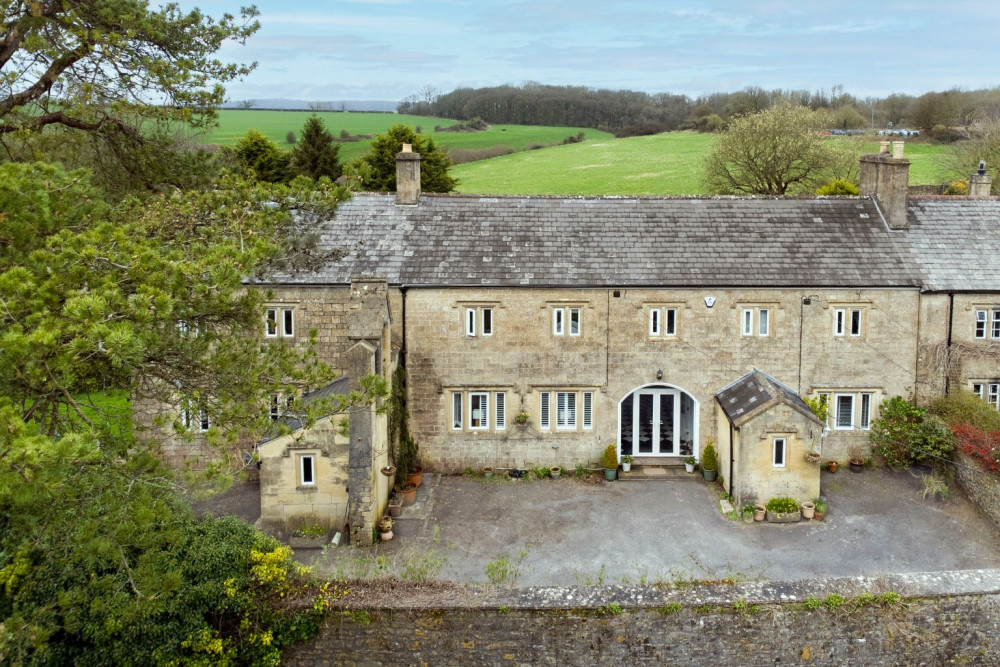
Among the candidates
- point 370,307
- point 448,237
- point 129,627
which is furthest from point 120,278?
point 448,237

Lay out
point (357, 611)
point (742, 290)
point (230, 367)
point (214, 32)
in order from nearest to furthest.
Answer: point (230, 367), point (357, 611), point (214, 32), point (742, 290)

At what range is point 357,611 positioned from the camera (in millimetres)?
14430

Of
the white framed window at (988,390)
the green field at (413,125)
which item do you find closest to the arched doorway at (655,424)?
the white framed window at (988,390)

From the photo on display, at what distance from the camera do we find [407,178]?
1016 inches

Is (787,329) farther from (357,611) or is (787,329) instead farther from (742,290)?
(357,611)

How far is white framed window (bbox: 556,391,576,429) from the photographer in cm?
2375

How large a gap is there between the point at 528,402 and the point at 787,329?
786cm

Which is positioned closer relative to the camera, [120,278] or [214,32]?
[120,278]

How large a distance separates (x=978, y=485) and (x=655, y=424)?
27.7 feet

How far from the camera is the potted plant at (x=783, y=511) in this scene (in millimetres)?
20422

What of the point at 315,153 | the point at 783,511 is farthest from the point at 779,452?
the point at 315,153

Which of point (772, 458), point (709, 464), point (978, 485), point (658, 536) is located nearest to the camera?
point (658, 536)

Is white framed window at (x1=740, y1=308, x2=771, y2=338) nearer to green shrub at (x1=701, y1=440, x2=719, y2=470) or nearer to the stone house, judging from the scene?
the stone house

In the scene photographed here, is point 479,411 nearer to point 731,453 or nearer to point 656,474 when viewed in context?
point 656,474
